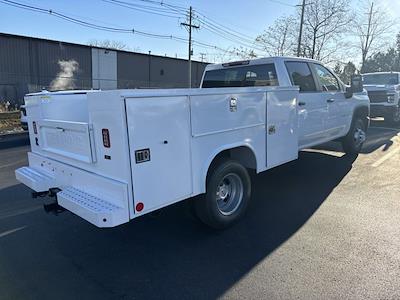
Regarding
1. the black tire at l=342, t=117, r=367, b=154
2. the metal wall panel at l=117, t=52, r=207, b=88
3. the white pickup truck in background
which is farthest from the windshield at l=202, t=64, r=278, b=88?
the metal wall panel at l=117, t=52, r=207, b=88

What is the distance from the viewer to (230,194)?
4.38m

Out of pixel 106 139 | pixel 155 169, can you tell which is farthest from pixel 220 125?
pixel 106 139

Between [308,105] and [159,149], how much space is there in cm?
350

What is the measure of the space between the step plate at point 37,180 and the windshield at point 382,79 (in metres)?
15.1

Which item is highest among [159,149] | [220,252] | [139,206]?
[159,149]

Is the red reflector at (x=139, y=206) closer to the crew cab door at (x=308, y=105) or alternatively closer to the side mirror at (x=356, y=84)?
the crew cab door at (x=308, y=105)

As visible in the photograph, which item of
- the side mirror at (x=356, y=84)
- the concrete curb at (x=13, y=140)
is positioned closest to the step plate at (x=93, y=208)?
the side mirror at (x=356, y=84)

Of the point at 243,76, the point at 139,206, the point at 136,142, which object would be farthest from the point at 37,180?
the point at 243,76

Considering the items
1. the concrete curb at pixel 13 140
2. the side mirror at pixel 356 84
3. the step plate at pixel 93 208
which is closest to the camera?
the step plate at pixel 93 208

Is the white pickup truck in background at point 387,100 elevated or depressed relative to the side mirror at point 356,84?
depressed

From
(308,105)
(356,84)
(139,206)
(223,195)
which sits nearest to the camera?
(139,206)

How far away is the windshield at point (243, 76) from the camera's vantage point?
18.3 ft

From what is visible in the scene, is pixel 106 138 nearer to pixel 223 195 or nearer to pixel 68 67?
pixel 223 195

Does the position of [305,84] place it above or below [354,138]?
above
